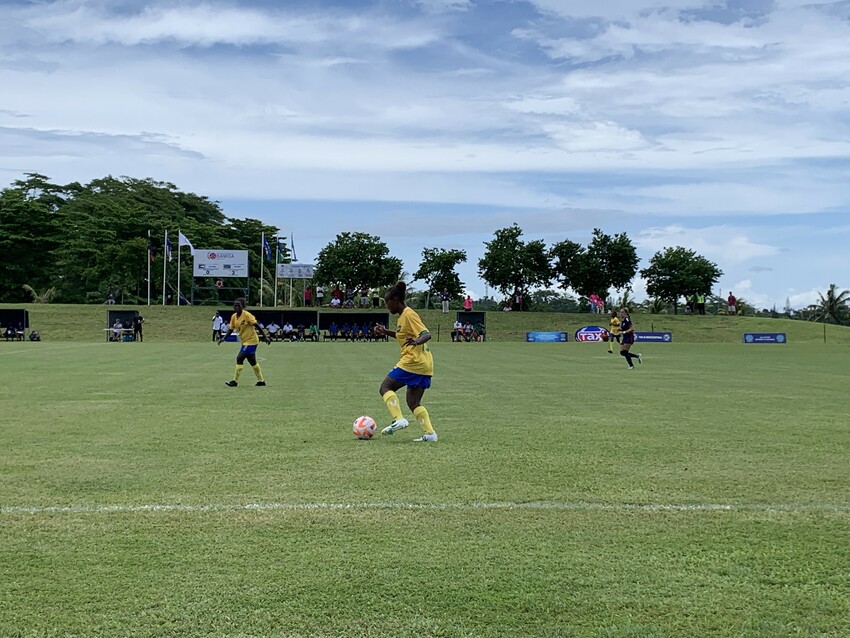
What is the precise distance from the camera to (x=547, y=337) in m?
60.6

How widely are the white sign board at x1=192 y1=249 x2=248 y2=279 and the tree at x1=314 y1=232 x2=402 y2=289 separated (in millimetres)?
10364

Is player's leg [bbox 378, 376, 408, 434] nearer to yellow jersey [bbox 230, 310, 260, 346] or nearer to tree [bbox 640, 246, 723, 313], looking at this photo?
yellow jersey [bbox 230, 310, 260, 346]

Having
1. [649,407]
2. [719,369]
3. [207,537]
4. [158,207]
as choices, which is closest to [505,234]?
[158,207]

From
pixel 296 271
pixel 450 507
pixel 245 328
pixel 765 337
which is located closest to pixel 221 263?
pixel 296 271

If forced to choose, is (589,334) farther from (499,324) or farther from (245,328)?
(245,328)

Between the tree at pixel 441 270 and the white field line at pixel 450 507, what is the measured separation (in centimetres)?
7060

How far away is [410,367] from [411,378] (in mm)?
152

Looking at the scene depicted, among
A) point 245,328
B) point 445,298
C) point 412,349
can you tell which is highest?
point 445,298

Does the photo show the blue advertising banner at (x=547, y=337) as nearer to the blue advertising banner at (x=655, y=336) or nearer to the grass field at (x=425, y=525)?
the blue advertising banner at (x=655, y=336)

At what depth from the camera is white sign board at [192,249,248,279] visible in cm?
6838

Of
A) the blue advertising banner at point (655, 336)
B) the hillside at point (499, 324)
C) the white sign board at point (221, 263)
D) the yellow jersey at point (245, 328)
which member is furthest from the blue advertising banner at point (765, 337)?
the yellow jersey at point (245, 328)


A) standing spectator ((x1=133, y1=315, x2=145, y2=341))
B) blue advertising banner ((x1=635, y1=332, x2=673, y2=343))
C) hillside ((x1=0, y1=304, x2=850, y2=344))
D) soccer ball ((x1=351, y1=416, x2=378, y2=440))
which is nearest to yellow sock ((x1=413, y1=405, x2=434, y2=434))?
soccer ball ((x1=351, y1=416, x2=378, y2=440))

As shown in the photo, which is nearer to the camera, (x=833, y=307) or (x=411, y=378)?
(x=411, y=378)

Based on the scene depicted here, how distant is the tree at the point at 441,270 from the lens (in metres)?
77.2
